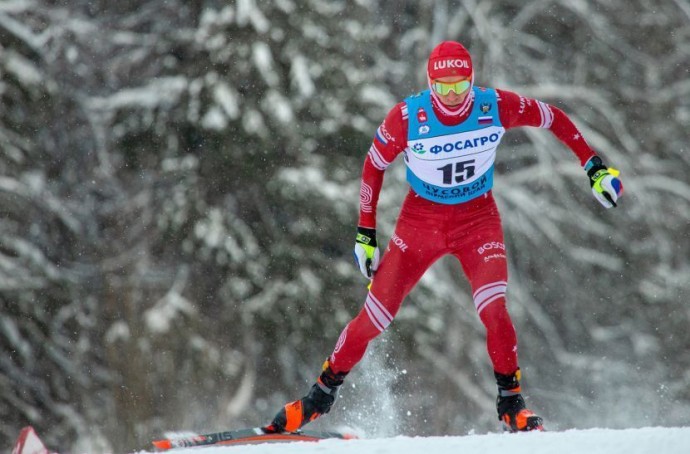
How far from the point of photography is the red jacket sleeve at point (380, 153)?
16.0ft

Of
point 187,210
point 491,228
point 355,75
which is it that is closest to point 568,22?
point 355,75

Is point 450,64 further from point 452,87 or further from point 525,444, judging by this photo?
point 525,444

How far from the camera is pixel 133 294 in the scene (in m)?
15.1

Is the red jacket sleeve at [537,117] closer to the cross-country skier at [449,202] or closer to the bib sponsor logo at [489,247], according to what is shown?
the cross-country skier at [449,202]

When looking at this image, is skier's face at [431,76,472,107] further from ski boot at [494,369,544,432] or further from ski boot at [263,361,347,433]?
ski boot at [263,361,347,433]

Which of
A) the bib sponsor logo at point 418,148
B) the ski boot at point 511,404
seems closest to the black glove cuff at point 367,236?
the bib sponsor logo at point 418,148

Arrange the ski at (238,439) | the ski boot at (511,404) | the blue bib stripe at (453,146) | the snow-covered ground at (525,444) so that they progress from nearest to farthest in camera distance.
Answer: the snow-covered ground at (525,444) → the ski boot at (511,404) → the blue bib stripe at (453,146) → the ski at (238,439)

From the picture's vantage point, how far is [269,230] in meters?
14.8

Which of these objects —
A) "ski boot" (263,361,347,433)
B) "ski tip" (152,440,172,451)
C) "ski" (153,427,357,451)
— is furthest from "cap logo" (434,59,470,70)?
"ski tip" (152,440,172,451)

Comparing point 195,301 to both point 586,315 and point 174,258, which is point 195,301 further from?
point 586,315

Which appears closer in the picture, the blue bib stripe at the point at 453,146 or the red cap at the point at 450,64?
the red cap at the point at 450,64

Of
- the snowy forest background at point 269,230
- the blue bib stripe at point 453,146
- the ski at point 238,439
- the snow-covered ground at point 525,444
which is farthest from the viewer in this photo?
the snowy forest background at point 269,230

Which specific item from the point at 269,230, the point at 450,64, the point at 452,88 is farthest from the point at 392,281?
the point at 269,230

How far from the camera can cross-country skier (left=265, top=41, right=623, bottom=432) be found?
4.70 meters
